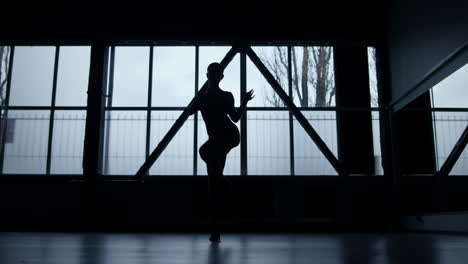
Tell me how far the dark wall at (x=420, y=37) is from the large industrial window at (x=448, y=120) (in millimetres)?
1166

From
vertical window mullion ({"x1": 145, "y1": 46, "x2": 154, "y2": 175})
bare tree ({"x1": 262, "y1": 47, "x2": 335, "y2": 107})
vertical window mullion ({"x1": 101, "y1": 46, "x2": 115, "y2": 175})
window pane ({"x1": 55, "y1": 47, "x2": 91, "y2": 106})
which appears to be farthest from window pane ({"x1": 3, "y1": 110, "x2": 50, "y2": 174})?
bare tree ({"x1": 262, "y1": 47, "x2": 335, "y2": 107})

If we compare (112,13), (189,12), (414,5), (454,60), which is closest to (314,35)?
(414,5)

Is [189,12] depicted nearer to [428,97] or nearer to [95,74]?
[95,74]

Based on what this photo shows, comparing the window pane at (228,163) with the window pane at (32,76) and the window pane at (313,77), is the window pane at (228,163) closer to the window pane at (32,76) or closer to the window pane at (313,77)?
the window pane at (313,77)

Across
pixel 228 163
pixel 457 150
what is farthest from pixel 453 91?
pixel 228 163

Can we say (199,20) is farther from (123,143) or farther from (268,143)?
(123,143)

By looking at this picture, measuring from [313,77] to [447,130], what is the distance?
8.46 ft

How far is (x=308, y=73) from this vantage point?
26.6 ft

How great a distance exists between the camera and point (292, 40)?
22.8 ft

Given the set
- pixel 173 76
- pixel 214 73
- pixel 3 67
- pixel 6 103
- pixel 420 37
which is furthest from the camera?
pixel 3 67

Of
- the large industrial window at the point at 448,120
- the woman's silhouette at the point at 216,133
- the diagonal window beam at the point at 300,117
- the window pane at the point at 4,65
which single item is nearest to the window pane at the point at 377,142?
the large industrial window at the point at 448,120

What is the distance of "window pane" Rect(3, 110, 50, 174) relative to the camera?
24.4ft

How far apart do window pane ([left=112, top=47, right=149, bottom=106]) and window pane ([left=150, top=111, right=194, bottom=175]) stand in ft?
1.50

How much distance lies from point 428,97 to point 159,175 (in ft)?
16.2
